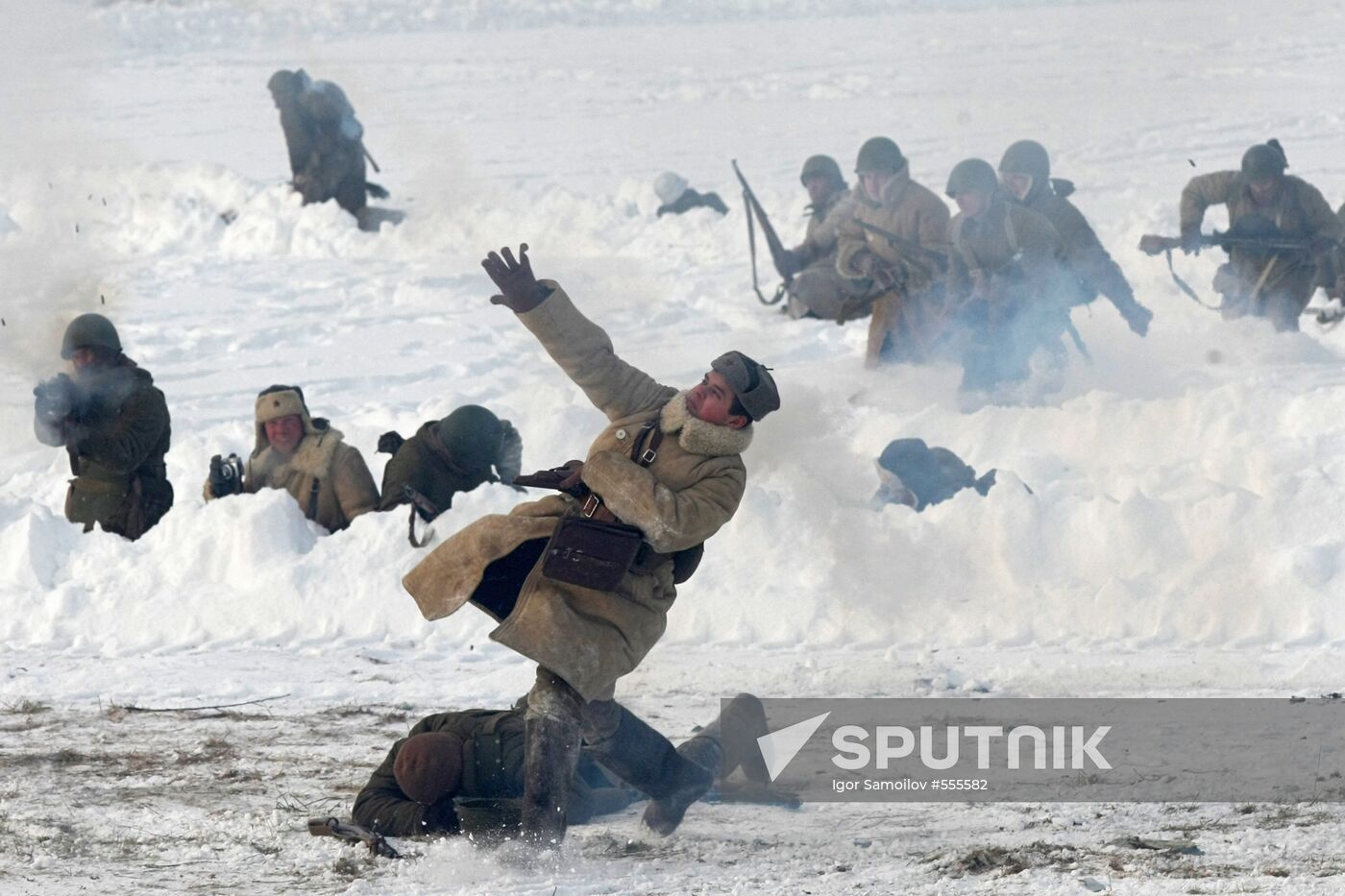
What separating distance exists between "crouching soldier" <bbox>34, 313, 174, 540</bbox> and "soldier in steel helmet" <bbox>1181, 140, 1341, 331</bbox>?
7.15 meters

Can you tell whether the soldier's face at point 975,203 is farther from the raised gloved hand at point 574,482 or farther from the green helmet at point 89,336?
the raised gloved hand at point 574,482

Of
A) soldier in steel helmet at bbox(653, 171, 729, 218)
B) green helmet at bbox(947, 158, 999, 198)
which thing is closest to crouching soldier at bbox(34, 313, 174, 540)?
green helmet at bbox(947, 158, 999, 198)

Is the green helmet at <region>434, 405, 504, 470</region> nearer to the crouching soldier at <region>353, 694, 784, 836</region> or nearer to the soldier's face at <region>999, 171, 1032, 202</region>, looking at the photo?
the crouching soldier at <region>353, 694, 784, 836</region>

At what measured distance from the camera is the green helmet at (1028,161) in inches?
470

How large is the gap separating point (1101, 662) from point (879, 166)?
245 inches

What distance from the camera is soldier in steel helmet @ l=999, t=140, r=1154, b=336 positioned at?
1182 centimetres

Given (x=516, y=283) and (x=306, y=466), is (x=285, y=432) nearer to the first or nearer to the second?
(x=306, y=466)

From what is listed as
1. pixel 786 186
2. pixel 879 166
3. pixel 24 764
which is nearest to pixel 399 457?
pixel 24 764

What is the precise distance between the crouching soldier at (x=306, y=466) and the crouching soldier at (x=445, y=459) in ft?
0.46

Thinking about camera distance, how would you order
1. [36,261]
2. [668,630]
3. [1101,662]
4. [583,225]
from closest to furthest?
[1101,662] → [668,630] → [36,261] → [583,225]

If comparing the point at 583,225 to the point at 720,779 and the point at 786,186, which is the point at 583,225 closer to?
the point at 786,186

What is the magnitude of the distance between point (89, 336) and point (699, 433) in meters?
4.00

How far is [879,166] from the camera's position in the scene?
12.7m

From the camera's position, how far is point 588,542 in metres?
5.09
